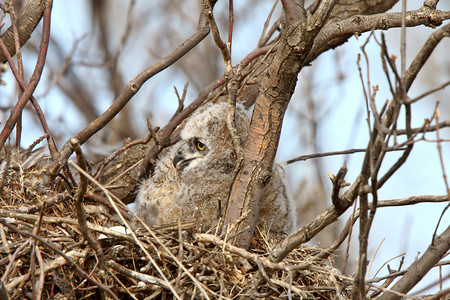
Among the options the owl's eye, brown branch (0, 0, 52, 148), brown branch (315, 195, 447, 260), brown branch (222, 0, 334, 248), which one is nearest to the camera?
brown branch (315, 195, 447, 260)

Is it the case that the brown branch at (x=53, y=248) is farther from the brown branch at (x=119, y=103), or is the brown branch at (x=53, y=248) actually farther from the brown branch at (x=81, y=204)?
the brown branch at (x=119, y=103)

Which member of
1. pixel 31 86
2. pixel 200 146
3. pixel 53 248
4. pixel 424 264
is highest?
pixel 31 86

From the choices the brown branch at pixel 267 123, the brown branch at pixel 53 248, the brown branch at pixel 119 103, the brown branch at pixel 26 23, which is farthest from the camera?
the brown branch at pixel 26 23

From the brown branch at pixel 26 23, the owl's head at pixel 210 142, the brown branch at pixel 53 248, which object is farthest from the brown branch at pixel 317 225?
the brown branch at pixel 26 23

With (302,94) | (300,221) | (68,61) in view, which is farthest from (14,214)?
(302,94)

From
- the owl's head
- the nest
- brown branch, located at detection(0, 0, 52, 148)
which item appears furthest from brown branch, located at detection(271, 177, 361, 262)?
brown branch, located at detection(0, 0, 52, 148)

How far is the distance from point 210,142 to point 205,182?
30 cm

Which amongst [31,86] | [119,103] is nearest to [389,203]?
[119,103]

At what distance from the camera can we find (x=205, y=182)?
393 cm

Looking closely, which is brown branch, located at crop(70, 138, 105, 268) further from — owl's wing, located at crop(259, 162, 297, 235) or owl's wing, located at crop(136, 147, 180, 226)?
owl's wing, located at crop(259, 162, 297, 235)

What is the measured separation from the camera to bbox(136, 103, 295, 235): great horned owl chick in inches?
154

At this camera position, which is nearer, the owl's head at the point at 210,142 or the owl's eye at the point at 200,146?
the owl's head at the point at 210,142

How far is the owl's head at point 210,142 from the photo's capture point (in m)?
3.96

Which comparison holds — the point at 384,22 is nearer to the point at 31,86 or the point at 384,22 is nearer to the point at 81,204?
the point at 81,204
